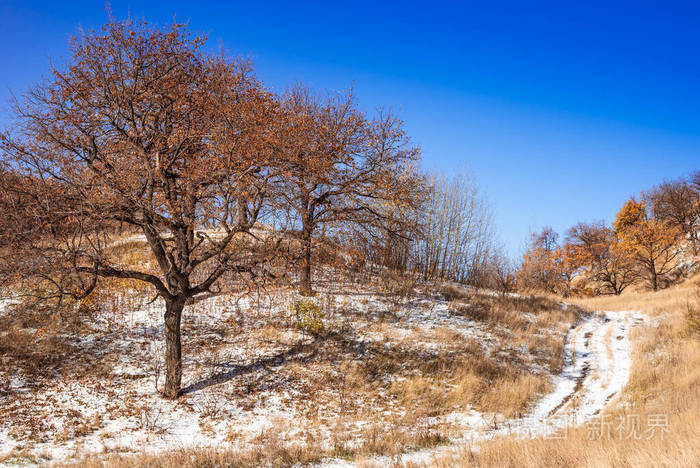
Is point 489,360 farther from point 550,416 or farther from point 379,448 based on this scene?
point 379,448

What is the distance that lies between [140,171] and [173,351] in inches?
199

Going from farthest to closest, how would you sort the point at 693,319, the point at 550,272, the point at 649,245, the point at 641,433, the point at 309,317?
the point at 550,272 < the point at 649,245 < the point at 693,319 < the point at 309,317 < the point at 641,433

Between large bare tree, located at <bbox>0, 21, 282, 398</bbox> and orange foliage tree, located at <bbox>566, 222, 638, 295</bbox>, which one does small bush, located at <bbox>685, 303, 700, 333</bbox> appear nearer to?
large bare tree, located at <bbox>0, 21, 282, 398</bbox>

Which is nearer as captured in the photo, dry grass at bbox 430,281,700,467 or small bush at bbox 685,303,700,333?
dry grass at bbox 430,281,700,467

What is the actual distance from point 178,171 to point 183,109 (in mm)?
1862

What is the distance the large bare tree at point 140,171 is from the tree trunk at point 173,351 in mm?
28

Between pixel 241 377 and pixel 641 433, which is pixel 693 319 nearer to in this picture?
pixel 641 433

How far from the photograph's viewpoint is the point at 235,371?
12.9 m

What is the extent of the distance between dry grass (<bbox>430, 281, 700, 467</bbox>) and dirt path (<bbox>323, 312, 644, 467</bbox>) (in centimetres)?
57

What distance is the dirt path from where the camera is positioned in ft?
28.7

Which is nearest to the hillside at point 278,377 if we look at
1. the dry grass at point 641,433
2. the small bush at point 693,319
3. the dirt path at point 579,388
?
the dirt path at point 579,388

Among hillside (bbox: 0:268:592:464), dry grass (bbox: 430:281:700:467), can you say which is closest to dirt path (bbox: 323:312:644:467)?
hillside (bbox: 0:268:592:464)

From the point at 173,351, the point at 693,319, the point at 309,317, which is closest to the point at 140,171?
the point at 173,351

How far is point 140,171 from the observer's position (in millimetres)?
10516
